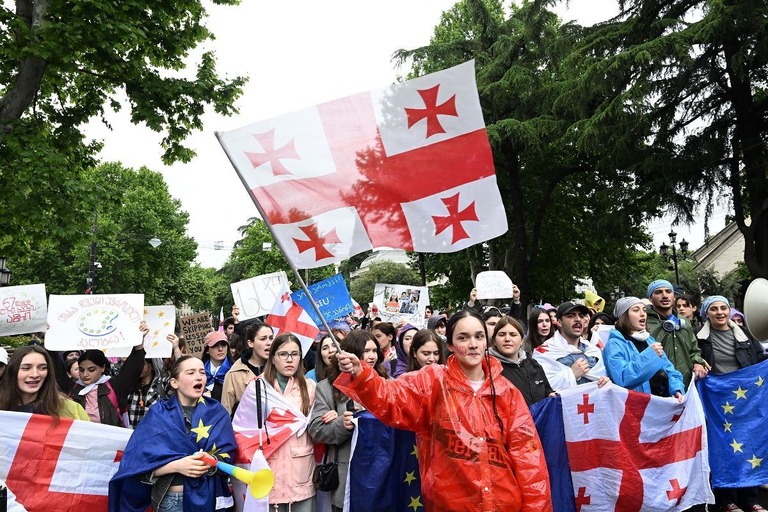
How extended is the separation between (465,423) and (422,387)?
28cm

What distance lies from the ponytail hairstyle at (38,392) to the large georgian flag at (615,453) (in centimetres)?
334

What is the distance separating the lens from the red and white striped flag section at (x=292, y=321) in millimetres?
8070

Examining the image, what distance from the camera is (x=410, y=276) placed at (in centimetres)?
6994

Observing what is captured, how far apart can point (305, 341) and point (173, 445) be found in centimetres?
400

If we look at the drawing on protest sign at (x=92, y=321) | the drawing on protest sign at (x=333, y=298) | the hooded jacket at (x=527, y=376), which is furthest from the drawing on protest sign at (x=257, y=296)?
the hooded jacket at (x=527, y=376)

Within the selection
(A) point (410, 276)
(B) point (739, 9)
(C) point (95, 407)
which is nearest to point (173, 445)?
(C) point (95, 407)

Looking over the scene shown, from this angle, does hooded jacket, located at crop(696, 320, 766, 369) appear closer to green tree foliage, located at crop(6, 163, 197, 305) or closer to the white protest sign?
the white protest sign

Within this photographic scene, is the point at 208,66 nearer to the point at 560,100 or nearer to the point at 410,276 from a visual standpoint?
the point at 560,100

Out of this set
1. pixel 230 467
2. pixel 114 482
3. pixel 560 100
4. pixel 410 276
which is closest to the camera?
pixel 230 467

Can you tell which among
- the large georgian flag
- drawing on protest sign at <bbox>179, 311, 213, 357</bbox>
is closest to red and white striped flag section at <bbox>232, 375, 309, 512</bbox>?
the large georgian flag

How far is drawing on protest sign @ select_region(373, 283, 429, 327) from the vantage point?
480 inches

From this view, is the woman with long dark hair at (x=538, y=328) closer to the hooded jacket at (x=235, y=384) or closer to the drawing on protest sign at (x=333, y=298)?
the hooded jacket at (x=235, y=384)

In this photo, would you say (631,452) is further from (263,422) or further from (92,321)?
(92,321)

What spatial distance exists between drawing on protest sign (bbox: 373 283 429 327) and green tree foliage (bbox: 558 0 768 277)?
7.15 metres
